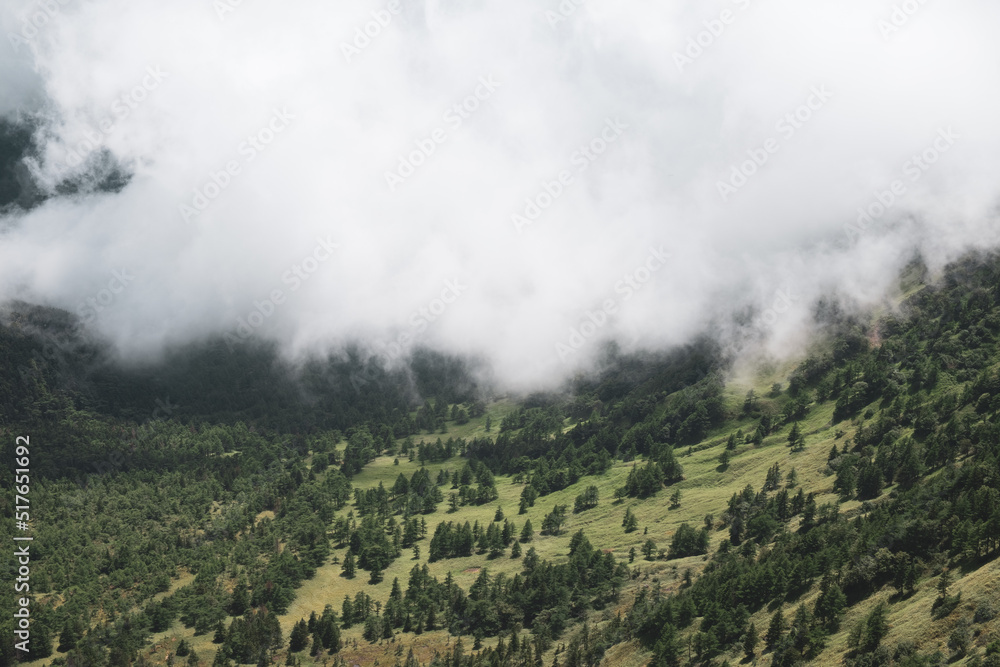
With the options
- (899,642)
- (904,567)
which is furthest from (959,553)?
(899,642)

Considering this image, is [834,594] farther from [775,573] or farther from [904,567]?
[775,573]

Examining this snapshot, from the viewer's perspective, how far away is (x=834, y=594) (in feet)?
505

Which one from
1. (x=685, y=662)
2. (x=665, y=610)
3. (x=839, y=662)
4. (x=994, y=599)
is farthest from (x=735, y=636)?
(x=994, y=599)

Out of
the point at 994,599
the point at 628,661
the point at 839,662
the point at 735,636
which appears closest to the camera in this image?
the point at 994,599

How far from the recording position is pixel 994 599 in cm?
12269

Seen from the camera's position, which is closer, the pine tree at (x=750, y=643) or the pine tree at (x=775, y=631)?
the pine tree at (x=775, y=631)

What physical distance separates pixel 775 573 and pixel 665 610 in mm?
31057

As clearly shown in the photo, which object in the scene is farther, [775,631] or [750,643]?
[750,643]

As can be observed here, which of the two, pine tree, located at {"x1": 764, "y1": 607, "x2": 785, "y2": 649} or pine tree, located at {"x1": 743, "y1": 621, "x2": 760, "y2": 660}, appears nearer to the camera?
pine tree, located at {"x1": 764, "y1": 607, "x2": 785, "y2": 649}

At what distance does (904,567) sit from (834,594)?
51.8 ft

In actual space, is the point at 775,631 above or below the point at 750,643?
above

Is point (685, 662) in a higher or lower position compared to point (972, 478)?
lower

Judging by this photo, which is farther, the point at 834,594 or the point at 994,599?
the point at 834,594

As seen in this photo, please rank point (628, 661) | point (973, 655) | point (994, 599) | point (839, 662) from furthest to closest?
point (628, 661) → point (839, 662) → point (994, 599) → point (973, 655)
